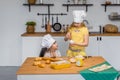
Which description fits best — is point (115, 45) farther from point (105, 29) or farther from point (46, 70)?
point (46, 70)

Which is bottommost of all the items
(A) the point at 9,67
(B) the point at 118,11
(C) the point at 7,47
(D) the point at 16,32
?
(A) the point at 9,67

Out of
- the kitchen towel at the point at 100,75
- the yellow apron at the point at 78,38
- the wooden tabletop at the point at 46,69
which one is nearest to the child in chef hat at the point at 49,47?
the yellow apron at the point at 78,38

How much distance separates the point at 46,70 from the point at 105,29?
329cm

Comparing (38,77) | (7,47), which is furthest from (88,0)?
(38,77)

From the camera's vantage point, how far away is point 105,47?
5.28 meters

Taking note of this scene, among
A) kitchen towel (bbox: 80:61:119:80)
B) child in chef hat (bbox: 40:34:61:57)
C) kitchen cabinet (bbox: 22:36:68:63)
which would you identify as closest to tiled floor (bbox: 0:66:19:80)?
kitchen cabinet (bbox: 22:36:68:63)

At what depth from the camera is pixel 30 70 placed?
2592 millimetres

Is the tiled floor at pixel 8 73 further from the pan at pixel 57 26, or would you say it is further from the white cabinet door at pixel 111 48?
the white cabinet door at pixel 111 48

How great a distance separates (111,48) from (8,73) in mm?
2362

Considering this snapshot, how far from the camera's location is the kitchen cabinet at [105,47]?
5227 mm

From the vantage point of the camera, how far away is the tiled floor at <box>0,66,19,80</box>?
4.86 metres

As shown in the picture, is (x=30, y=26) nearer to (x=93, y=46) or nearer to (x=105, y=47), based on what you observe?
(x=93, y=46)

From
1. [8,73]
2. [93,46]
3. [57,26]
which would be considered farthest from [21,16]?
[93,46]

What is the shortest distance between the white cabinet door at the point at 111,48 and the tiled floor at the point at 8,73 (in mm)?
2017
